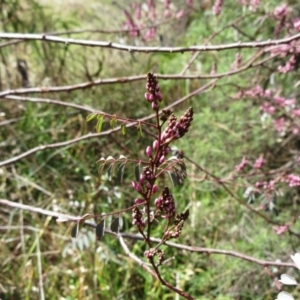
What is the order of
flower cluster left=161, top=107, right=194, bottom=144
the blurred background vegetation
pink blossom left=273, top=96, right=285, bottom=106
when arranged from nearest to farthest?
flower cluster left=161, top=107, right=194, bottom=144
the blurred background vegetation
pink blossom left=273, top=96, right=285, bottom=106

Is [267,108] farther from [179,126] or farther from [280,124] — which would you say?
[179,126]

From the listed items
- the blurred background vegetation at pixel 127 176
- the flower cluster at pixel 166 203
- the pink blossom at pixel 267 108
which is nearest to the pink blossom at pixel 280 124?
the pink blossom at pixel 267 108

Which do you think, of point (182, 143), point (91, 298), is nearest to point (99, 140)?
→ point (182, 143)

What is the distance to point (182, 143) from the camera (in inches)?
112

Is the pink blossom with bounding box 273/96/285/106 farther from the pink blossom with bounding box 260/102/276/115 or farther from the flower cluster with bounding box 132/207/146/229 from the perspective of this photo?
the flower cluster with bounding box 132/207/146/229

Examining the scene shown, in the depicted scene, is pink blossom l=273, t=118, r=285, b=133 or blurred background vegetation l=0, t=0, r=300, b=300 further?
pink blossom l=273, t=118, r=285, b=133

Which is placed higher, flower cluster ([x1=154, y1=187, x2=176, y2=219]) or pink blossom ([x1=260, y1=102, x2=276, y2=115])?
flower cluster ([x1=154, y1=187, x2=176, y2=219])

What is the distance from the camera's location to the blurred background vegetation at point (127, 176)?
7.27 ft

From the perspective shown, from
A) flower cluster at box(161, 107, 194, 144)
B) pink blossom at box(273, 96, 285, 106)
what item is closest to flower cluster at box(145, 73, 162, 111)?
flower cluster at box(161, 107, 194, 144)

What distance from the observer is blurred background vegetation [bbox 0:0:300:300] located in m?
2.22

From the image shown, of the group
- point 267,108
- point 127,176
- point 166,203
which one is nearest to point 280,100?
point 267,108

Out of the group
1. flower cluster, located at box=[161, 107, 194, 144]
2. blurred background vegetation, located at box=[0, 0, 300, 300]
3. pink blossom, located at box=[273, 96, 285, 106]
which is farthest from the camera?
pink blossom, located at box=[273, 96, 285, 106]

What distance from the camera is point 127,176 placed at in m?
2.80

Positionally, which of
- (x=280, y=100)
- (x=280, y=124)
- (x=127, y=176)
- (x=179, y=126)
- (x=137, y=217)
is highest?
(x=179, y=126)
